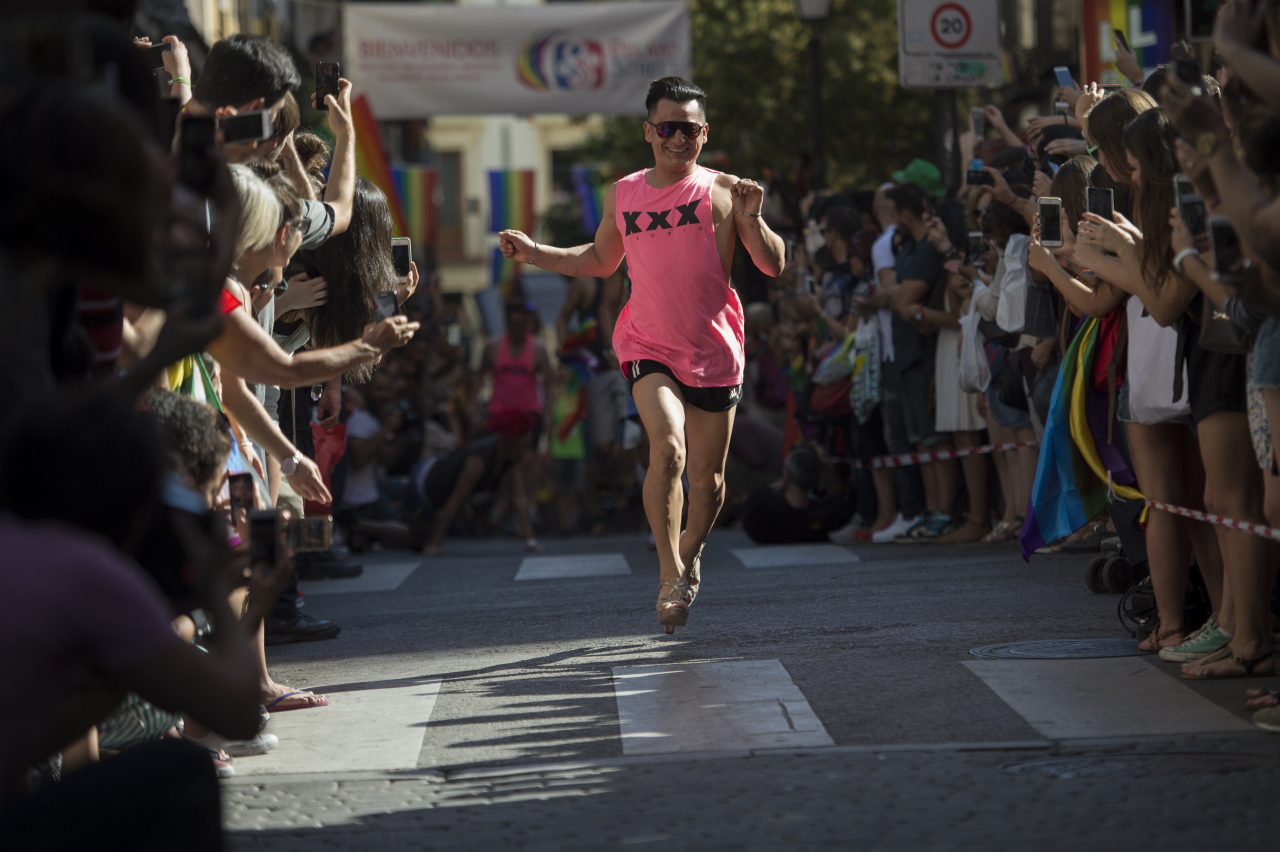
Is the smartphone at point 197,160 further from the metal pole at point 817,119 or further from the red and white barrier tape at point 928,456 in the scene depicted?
the metal pole at point 817,119

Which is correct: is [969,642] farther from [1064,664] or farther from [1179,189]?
[1179,189]

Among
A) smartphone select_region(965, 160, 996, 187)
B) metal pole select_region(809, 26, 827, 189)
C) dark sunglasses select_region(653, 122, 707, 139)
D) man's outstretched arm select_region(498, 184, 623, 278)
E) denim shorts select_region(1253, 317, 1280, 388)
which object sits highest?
metal pole select_region(809, 26, 827, 189)

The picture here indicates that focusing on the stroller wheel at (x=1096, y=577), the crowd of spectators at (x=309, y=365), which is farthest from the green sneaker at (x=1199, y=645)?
the stroller wheel at (x=1096, y=577)

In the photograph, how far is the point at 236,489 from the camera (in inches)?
150

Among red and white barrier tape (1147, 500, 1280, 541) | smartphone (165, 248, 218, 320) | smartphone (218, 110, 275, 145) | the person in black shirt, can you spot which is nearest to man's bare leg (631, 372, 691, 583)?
red and white barrier tape (1147, 500, 1280, 541)

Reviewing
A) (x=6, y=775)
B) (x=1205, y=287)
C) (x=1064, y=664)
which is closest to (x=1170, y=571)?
(x=1064, y=664)

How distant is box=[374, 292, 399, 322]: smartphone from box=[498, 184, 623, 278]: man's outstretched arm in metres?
2.39

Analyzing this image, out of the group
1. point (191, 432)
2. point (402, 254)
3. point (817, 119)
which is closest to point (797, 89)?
point (817, 119)

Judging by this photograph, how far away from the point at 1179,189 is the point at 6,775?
3.61 metres

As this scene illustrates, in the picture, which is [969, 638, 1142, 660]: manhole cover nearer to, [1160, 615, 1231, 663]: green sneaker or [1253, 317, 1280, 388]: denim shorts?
[1160, 615, 1231, 663]: green sneaker

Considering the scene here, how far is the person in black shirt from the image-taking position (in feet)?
39.3

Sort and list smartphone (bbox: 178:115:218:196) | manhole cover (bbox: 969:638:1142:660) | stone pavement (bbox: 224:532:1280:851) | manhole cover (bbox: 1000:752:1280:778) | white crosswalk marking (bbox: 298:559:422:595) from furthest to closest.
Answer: white crosswalk marking (bbox: 298:559:422:595), manhole cover (bbox: 969:638:1142:660), manhole cover (bbox: 1000:752:1280:778), stone pavement (bbox: 224:532:1280:851), smartphone (bbox: 178:115:218:196)

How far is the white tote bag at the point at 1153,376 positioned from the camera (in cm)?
555

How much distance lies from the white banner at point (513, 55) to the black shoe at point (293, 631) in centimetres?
1354
